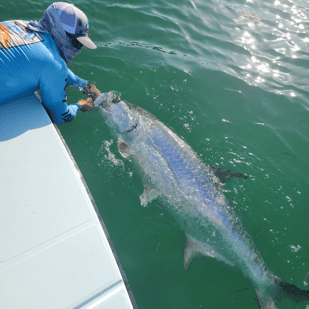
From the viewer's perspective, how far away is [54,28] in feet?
10.2

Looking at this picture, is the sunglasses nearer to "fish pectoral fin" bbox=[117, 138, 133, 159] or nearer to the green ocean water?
the green ocean water

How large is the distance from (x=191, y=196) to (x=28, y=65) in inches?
116

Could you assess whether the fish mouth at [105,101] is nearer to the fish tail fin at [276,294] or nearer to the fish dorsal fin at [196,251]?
the fish dorsal fin at [196,251]

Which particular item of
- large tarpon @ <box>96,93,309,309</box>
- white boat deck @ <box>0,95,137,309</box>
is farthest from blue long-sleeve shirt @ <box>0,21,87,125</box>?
large tarpon @ <box>96,93,309,309</box>

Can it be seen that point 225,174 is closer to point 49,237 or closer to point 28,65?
point 49,237

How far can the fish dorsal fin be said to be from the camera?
3508 millimetres

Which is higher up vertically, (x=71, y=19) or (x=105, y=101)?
(x=71, y=19)

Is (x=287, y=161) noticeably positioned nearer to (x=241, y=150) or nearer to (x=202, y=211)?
(x=241, y=150)

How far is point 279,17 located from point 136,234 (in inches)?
382

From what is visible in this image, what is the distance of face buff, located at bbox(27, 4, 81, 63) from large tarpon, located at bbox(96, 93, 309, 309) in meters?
1.31

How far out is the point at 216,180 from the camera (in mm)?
3943

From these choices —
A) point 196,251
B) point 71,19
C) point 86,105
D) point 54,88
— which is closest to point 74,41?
point 71,19

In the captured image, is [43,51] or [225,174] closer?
[43,51]

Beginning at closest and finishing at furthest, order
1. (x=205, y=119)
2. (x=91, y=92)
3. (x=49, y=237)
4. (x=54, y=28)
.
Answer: (x=49, y=237)
(x=54, y=28)
(x=91, y=92)
(x=205, y=119)
